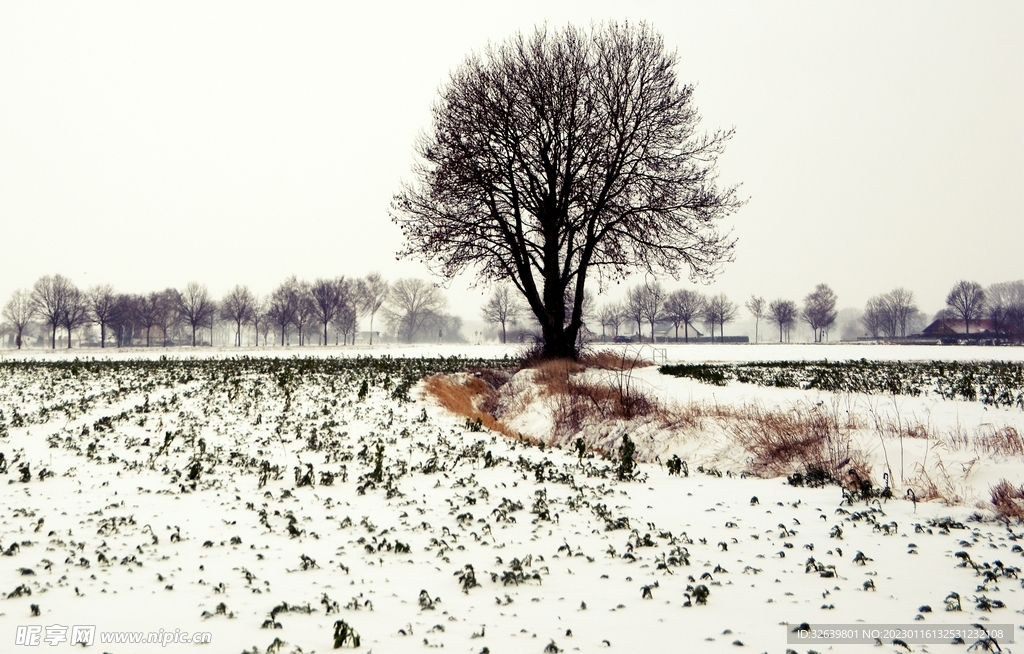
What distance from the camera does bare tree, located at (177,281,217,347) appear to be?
9238 cm

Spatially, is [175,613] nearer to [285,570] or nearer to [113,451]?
[285,570]

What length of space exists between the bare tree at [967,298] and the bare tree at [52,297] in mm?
135553

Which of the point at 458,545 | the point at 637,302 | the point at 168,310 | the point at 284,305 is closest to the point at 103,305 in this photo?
the point at 168,310

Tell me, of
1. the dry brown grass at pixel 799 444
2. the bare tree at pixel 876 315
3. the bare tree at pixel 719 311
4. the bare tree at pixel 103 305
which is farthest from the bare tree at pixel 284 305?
the bare tree at pixel 876 315

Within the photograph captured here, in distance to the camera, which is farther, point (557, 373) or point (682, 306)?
point (682, 306)

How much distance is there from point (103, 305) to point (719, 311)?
97.3 meters

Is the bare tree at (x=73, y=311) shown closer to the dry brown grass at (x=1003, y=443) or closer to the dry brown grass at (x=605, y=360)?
the dry brown grass at (x=605, y=360)

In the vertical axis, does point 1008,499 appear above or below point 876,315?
below

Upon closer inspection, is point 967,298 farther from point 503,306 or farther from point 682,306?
point 503,306

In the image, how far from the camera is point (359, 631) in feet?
17.0

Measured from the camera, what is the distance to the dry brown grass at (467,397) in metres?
16.6

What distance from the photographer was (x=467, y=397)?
2052cm

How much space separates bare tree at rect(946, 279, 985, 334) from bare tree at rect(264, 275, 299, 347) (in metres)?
107

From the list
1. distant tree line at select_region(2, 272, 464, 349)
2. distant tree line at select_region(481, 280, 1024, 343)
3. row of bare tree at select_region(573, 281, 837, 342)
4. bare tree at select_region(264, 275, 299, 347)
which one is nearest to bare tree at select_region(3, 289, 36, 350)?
distant tree line at select_region(2, 272, 464, 349)
